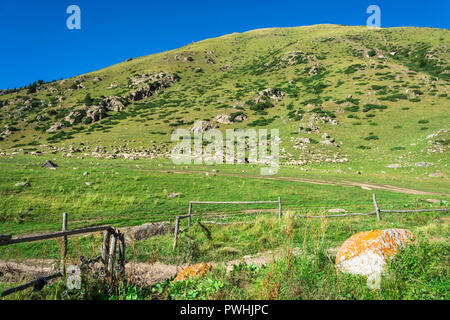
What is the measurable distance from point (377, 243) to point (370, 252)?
332mm

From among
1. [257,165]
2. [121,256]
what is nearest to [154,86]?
[257,165]

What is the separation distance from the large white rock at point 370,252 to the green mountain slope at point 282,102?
34.8 metres

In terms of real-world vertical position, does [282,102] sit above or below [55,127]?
above

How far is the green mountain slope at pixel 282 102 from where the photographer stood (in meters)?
45.1

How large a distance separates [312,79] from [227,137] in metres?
52.3

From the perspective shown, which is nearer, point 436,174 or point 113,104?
point 436,174

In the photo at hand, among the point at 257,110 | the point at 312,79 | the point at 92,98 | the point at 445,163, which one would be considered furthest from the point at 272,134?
the point at 92,98

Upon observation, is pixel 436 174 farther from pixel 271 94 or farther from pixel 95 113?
pixel 95 113

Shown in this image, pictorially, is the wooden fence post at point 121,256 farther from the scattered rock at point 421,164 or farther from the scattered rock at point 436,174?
the scattered rock at point 421,164

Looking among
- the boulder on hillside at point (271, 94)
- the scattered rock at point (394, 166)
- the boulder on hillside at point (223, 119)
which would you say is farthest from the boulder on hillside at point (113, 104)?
the scattered rock at point (394, 166)

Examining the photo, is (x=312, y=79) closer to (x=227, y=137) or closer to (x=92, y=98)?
(x=227, y=137)

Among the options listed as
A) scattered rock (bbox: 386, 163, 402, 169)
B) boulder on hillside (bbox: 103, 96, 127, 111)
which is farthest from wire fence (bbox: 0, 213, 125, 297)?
boulder on hillside (bbox: 103, 96, 127, 111)

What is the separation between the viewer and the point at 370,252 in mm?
5754
